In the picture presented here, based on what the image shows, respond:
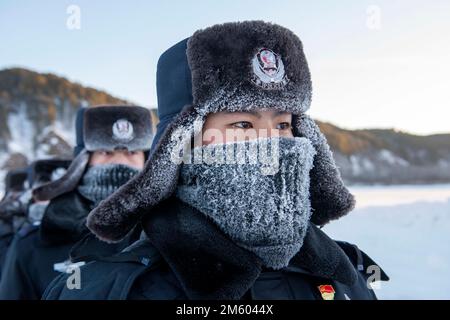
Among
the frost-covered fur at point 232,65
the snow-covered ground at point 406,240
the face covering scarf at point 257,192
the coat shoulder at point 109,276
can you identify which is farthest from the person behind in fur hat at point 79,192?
the snow-covered ground at point 406,240

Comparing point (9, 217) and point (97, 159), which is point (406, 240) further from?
point (9, 217)

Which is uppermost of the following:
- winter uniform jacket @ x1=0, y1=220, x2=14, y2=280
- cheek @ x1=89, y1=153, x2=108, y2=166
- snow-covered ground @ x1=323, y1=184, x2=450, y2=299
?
cheek @ x1=89, y1=153, x2=108, y2=166

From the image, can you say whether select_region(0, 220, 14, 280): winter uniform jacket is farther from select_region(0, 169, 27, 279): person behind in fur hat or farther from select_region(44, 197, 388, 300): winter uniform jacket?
select_region(44, 197, 388, 300): winter uniform jacket

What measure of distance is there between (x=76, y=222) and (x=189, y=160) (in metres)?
1.86

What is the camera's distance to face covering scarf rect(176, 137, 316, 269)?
1581 millimetres

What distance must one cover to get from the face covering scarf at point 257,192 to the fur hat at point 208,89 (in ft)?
0.37

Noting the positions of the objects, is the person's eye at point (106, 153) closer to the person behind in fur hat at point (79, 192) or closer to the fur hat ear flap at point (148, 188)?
the person behind in fur hat at point (79, 192)

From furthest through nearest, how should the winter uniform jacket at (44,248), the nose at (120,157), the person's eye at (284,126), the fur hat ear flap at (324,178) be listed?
1. the nose at (120,157)
2. the winter uniform jacket at (44,248)
3. the fur hat ear flap at (324,178)
4. the person's eye at (284,126)

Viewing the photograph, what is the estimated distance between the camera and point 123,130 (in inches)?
139

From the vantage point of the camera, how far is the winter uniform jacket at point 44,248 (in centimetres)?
311

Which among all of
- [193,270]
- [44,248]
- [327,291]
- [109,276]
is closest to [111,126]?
[44,248]

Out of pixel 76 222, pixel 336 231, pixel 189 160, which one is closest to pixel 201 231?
pixel 189 160

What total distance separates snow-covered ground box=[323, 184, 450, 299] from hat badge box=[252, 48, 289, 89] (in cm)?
405

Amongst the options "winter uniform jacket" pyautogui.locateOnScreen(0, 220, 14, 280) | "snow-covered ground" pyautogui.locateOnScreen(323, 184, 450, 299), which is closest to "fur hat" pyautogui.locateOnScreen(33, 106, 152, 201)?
"winter uniform jacket" pyautogui.locateOnScreen(0, 220, 14, 280)
